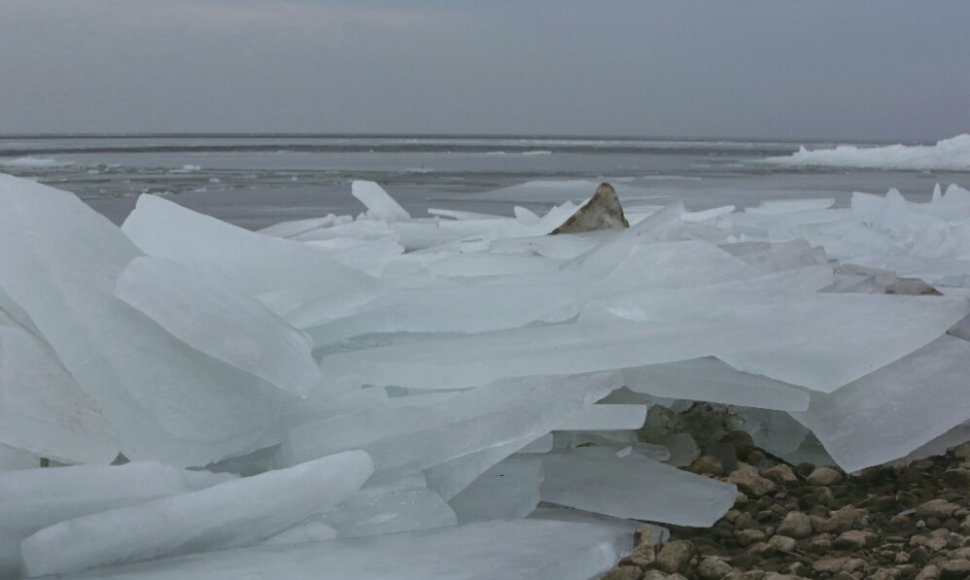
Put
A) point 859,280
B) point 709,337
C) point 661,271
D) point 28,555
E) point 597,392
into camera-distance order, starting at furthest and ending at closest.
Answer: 1. point 859,280
2. point 661,271
3. point 709,337
4. point 597,392
5. point 28,555

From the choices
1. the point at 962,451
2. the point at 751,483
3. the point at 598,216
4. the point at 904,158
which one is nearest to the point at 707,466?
the point at 751,483

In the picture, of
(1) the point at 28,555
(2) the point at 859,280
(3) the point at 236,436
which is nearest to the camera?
(1) the point at 28,555

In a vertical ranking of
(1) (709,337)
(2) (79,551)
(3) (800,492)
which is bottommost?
(3) (800,492)

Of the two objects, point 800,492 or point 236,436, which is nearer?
point 236,436

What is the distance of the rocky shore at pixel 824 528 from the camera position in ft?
3.76

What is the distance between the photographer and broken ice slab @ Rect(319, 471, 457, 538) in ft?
3.82

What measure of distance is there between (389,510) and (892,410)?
31.4 inches

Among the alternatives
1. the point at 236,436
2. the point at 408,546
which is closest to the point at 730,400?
the point at 408,546

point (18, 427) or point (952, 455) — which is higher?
point (18, 427)

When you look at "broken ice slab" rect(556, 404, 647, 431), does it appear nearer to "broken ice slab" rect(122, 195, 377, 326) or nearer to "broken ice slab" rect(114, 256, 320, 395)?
"broken ice slab" rect(114, 256, 320, 395)

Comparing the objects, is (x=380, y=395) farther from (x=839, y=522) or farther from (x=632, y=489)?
(x=839, y=522)

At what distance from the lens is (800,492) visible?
1.42 m

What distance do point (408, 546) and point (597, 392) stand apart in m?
0.39

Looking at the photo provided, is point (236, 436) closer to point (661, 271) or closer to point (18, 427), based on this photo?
point (18, 427)
